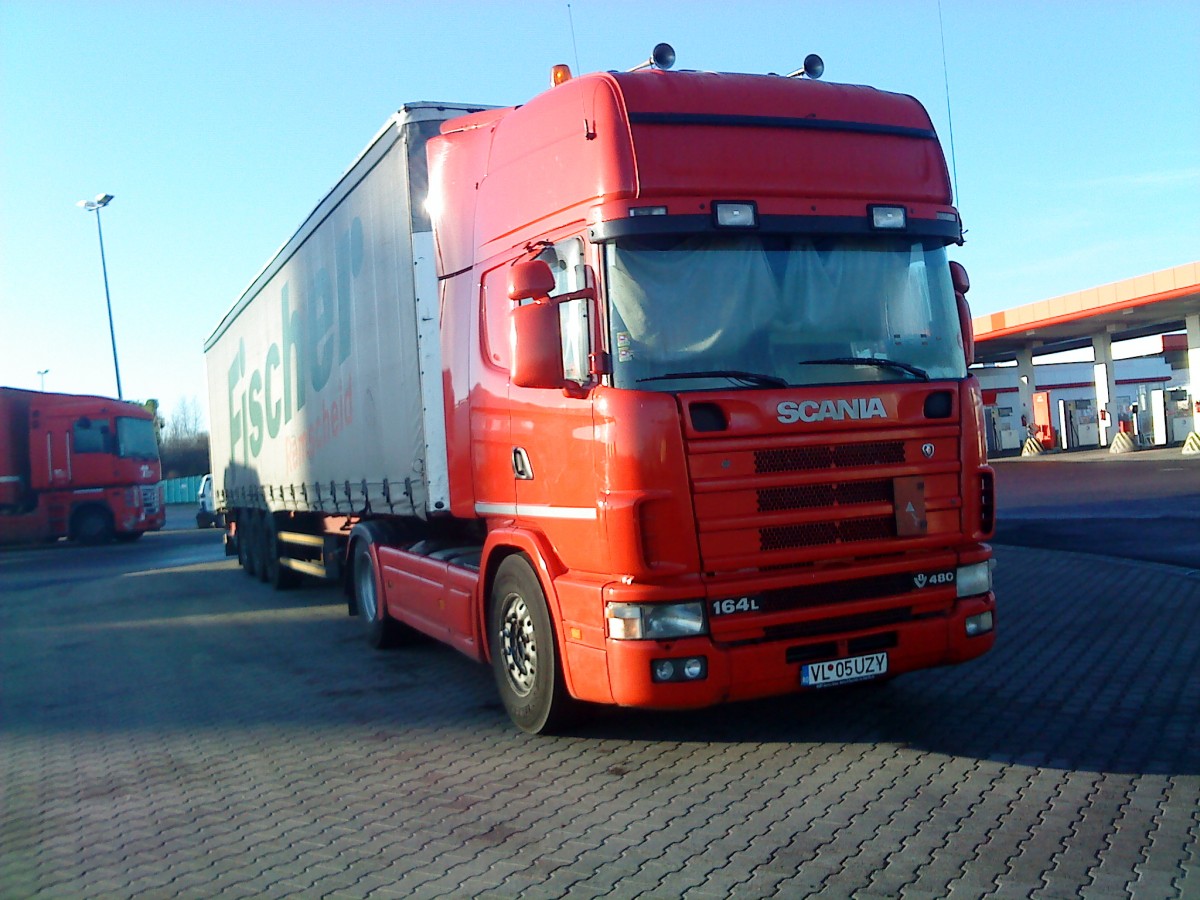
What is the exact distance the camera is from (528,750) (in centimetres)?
632

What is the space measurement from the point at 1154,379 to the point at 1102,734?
63192 mm

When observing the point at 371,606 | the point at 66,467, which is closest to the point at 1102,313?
the point at 66,467

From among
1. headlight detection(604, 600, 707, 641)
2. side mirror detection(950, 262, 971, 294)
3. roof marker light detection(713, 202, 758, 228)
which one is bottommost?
headlight detection(604, 600, 707, 641)

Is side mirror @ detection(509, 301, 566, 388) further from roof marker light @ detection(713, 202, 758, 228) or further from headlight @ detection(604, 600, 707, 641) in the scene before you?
headlight @ detection(604, 600, 707, 641)

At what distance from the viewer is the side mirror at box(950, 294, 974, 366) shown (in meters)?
6.19

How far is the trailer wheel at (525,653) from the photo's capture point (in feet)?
19.8

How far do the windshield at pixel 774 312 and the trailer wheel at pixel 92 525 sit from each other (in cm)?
2831

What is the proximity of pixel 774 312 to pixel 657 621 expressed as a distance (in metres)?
1.70

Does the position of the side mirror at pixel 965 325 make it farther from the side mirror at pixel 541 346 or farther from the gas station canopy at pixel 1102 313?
the gas station canopy at pixel 1102 313

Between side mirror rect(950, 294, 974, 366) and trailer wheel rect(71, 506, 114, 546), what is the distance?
28579 mm

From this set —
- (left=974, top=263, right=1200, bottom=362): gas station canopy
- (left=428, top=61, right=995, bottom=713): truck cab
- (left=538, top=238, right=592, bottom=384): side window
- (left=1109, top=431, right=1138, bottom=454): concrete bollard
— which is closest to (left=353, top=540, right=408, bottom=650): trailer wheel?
(left=428, top=61, right=995, bottom=713): truck cab

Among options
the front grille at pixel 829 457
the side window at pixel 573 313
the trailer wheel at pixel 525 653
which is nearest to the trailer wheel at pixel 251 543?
the trailer wheel at pixel 525 653

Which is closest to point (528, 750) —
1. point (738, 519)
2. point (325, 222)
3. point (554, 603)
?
point (554, 603)

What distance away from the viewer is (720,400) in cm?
535
